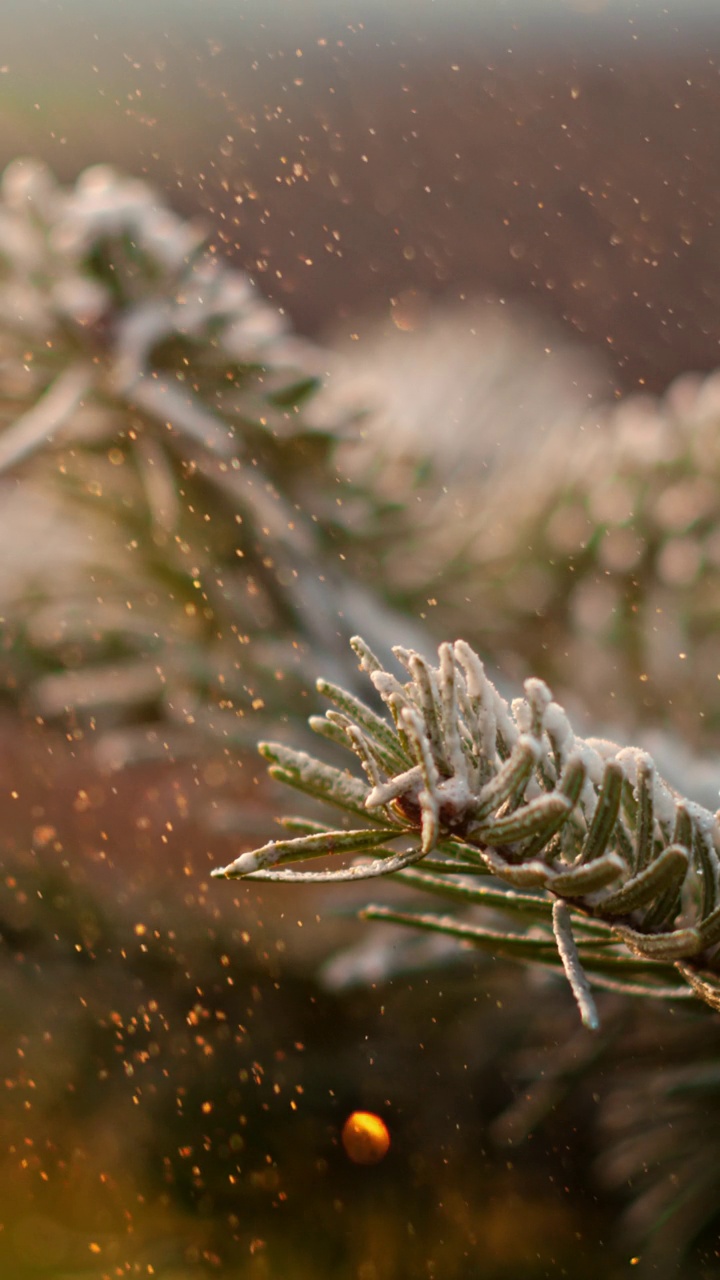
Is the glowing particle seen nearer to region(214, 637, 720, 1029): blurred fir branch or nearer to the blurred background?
the blurred background

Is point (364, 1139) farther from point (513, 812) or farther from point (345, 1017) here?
point (513, 812)

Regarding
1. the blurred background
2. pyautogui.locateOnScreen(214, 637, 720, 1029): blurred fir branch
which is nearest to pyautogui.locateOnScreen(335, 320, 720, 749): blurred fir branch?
the blurred background

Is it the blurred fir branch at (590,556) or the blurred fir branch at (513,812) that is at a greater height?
the blurred fir branch at (590,556)

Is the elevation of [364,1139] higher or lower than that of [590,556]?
lower

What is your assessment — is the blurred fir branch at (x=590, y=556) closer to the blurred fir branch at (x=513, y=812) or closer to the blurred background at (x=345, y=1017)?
the blurred background at (x=345, y=1017)

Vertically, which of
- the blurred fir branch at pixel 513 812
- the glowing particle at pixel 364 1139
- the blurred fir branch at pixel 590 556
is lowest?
the glowing particle at pixel 364 1139

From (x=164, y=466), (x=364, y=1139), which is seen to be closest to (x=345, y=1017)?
(x=364, y=1139)

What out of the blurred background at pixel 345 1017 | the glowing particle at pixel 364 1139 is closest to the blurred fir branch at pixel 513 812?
the blurred background at pixel 345 1017

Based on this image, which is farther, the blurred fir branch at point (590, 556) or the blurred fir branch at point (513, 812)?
the blurred fir branch at point (590, 556)
